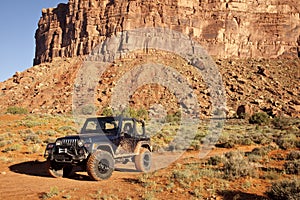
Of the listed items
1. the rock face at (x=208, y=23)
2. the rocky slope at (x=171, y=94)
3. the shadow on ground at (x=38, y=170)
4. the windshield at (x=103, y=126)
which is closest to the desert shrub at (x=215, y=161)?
the shadow on ground at (x=38, y=170)

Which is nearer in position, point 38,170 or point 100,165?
point 100,165

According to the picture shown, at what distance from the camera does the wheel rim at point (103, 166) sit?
998 cm

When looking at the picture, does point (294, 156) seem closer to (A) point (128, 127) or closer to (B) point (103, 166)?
(A) point (128, 127)

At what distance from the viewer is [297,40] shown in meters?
89.4

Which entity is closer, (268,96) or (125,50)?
(268,96)

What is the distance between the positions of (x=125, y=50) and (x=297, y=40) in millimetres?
47475

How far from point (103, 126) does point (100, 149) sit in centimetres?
120

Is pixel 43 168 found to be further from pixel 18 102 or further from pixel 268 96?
pixel 18 102

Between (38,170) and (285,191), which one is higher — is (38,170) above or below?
below

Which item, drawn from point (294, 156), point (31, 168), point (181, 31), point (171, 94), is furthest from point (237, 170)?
point (181, 31)

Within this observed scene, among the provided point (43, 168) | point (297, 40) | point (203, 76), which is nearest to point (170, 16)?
point (203, 76)

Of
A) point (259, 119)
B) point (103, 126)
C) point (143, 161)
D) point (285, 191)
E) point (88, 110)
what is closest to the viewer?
point (285, 191)

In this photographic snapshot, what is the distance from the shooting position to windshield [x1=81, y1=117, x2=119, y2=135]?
437 inches

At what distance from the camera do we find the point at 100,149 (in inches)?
406
